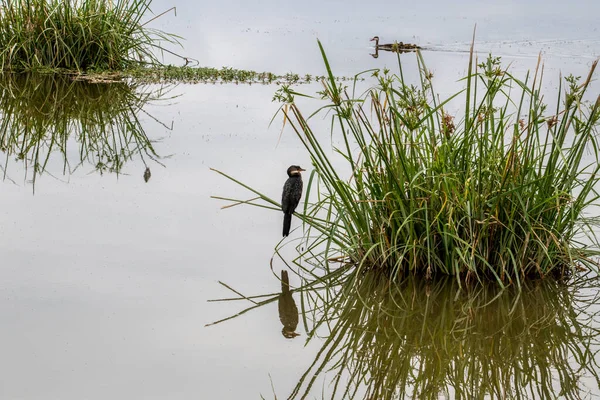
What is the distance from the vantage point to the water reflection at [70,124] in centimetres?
734

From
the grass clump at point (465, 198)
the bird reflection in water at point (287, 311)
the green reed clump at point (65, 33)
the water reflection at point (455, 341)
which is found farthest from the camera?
the green reed clump at point (65, 33)

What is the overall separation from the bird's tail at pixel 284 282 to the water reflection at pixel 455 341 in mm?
132

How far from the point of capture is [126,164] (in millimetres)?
7277

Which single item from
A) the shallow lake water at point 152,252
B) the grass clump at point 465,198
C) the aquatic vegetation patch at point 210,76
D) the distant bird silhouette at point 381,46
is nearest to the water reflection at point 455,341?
the shallow lake water at point 152,252

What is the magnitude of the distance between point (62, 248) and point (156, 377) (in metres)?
1.73

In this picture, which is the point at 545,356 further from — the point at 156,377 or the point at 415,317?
the point at 156,377

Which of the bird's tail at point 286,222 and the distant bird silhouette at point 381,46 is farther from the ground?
the distant bird silhouette at point 381,46

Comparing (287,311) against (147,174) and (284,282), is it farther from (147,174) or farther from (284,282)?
(147,174)

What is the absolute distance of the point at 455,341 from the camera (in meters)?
4.30

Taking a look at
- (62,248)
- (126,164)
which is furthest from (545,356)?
(126,164)

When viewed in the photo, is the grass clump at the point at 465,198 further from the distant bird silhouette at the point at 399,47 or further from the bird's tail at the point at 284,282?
the distant bird silhouette at the point at 399,47

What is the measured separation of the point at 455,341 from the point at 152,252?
185 centimetres

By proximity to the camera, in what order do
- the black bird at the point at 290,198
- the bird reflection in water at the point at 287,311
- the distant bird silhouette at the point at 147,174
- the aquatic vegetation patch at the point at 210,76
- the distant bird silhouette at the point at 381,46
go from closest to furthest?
the bird reflection in water at the point at 287,311 → the black bird at the point at 290,198 → the distant bird silhouette at the point at 147,174 → the aquatic vegetation patch at the point at 210,76 → the distant bird silhouette at the point at 381,46

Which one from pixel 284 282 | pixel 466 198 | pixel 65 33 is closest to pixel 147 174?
pixel 284 282
